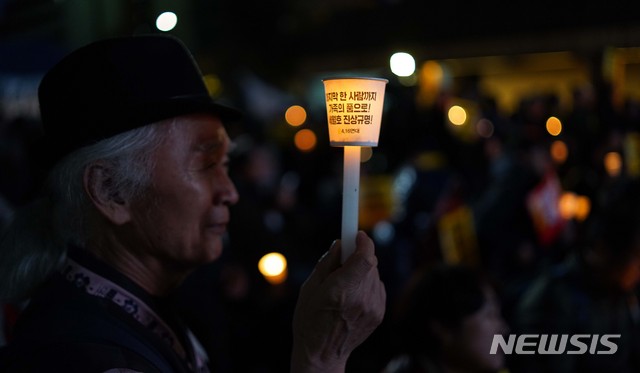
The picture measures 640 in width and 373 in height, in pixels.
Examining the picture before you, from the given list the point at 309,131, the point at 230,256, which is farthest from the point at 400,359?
the point at 309,131

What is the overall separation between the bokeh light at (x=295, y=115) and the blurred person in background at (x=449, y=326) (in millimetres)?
8210

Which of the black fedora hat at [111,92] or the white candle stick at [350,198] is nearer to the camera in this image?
the white candle stick at [350,198]

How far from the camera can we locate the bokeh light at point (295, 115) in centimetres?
1128

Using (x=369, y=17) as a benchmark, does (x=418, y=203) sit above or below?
below

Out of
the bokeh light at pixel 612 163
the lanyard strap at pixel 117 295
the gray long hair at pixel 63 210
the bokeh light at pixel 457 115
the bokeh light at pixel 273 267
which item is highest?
the gray long hair at pixel 63 210

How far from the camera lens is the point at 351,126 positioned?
148cm

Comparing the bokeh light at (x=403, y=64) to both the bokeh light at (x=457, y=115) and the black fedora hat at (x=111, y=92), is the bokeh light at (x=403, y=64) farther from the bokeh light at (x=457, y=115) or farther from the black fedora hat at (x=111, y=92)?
the bokeh light at (x=457, y=115)

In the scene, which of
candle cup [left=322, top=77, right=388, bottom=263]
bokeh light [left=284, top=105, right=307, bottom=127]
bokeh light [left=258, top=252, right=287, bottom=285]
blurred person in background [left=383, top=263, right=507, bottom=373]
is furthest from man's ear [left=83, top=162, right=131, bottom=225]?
bokeh light [left=284, top=105, right=307, bottom=127]

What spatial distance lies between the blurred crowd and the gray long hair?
0.69 ft

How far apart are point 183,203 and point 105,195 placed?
7.4 inches

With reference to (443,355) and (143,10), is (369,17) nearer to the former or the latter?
(143,10)

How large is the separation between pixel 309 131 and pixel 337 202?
3324 mm

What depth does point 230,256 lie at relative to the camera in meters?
4.71

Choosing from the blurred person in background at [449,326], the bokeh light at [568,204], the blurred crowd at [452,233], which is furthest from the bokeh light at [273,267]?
the bokeh light at [568,204]
